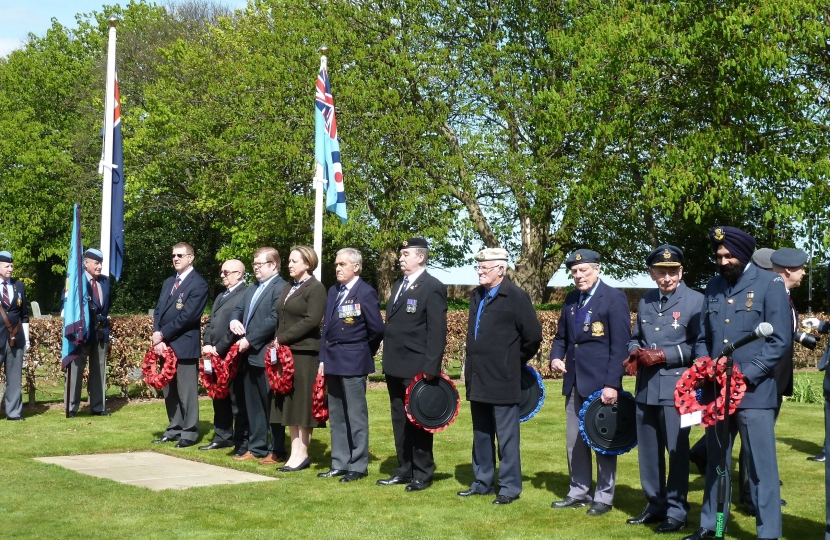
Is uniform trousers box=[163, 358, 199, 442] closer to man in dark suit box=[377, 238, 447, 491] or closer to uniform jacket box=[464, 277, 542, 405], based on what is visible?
man in dark suit box=[377, 238, 447, 491]

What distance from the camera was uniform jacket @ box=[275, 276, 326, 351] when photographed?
9398 millimetres

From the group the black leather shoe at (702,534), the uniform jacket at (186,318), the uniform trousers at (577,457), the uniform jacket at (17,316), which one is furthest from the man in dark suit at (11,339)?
the black leather shoe at (702,534)

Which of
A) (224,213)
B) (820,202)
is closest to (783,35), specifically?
(820,202)

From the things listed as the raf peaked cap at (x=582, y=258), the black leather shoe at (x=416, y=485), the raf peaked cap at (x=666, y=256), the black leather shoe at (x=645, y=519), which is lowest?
the black leather shoe at (x=645, y=519)

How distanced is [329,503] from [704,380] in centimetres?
318

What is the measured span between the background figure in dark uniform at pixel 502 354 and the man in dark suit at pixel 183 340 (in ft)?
13.5

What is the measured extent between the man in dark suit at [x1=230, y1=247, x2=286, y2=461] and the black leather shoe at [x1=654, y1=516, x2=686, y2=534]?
14.1 ft

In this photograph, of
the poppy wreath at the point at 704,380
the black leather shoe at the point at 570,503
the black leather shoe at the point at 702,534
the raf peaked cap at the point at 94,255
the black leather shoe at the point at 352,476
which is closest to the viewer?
the poppy wreath at the point at 704,380

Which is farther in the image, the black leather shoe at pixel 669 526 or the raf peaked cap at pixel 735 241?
the black leather shoe at pixel 669 526

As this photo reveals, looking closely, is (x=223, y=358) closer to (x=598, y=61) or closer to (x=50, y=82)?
(x=598, y=61)

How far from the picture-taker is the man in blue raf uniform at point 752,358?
6207 mm

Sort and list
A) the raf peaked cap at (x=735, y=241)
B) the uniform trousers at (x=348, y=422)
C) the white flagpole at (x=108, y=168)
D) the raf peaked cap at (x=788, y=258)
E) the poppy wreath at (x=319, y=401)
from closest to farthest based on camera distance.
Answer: the raf peaked cap at (x=735, y=241)
the raf peaked cap at (x=788, y=258)
the uniform trousers at (x=348, y=422)
the poppy wreath at (x=319, y=401)
the white flagpole at (x=108, y=168)

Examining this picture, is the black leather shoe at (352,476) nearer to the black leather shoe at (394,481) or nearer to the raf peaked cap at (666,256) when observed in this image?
the black leather shoe at (394,481)

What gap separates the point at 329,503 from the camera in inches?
313
